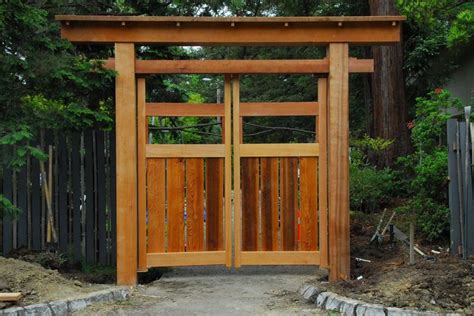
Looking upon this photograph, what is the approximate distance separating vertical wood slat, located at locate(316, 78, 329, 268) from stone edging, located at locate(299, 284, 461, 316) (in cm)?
87

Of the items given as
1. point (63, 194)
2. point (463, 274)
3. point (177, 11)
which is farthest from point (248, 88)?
point (463, 274)

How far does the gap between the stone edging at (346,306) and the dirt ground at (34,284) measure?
2.54 m

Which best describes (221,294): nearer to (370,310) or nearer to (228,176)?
(228,176)

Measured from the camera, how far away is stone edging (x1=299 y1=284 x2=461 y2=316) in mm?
5016

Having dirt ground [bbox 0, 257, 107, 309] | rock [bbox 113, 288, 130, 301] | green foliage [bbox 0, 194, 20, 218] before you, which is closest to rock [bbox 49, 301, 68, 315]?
dirt ground [bbox 0, 257, 107, 309]

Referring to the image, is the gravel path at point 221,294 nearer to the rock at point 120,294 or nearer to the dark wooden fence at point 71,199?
the rock at point 120,294

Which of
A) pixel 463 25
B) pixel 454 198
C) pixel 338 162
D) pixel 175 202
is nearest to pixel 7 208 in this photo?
pixel 175 202

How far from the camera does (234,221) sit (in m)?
7.28

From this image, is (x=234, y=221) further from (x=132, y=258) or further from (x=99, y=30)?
(x=99, y=30)

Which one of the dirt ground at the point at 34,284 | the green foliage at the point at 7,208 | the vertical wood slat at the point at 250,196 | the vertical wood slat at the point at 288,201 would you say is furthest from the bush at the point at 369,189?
the green foliage at the point at 7,208

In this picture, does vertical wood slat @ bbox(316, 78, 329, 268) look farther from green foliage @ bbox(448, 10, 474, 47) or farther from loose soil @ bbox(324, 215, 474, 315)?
green foliage @ bbox(448, 10, 474, 47)

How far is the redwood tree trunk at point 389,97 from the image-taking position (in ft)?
39.2

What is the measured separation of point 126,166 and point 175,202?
2.65 feet

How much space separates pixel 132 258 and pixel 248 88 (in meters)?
18.3
